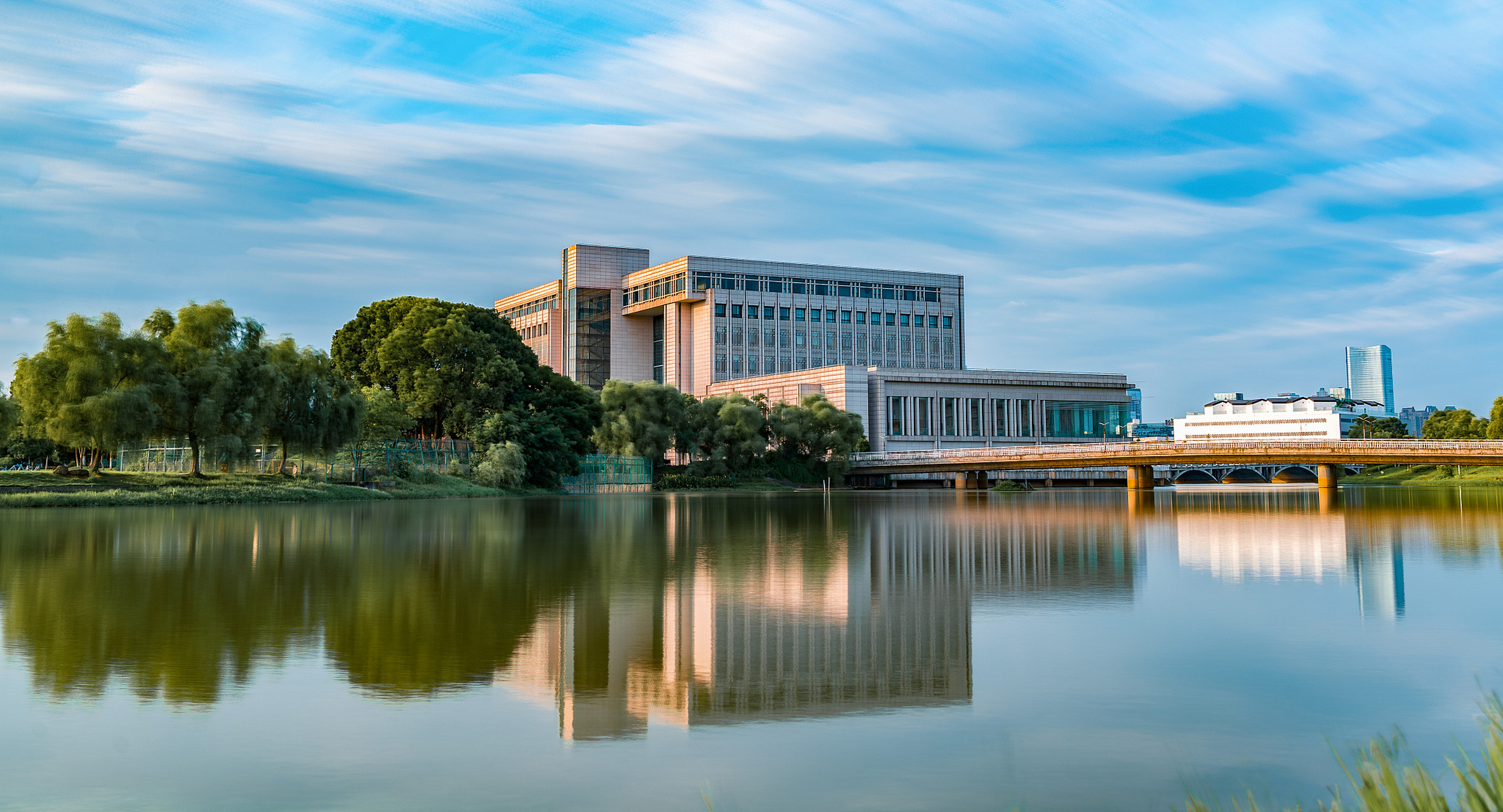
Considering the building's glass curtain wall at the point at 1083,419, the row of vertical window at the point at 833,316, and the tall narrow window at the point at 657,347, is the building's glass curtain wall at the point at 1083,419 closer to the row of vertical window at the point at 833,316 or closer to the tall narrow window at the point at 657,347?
the row of vertical window at the point at 833,316

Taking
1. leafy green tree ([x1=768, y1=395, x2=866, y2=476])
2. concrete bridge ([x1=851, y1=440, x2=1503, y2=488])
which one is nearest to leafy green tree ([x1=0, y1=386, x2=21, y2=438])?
leafy green tree ([x1=768, y1=395, x2=866, y2=476])

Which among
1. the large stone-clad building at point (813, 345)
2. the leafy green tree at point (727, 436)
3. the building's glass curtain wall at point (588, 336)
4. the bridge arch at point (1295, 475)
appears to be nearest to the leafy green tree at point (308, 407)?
the leafy green tree at point (727, 436)

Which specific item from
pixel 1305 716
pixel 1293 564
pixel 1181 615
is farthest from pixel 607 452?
pixel 1305 716

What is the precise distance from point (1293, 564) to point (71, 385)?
5031cm

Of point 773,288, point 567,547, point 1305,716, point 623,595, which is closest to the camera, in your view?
point 1305,716

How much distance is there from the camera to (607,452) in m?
92.6

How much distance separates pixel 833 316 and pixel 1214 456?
84.3m

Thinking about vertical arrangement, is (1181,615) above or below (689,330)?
below

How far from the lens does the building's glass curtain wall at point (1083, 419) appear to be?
147 meters

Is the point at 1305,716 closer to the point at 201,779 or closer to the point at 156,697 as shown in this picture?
the point at 201,779

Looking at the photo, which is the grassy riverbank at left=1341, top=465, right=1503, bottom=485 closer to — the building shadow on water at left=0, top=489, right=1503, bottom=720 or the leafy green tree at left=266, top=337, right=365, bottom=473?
the building shadow on water at left=0, top=489, right=1503, bottom=720

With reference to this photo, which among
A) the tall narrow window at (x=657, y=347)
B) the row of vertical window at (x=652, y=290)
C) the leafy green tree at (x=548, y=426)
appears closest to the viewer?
the leafy green tree at (x=548, y=426)

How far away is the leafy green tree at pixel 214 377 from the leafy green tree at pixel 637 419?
32.8m

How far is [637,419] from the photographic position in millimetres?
91312
